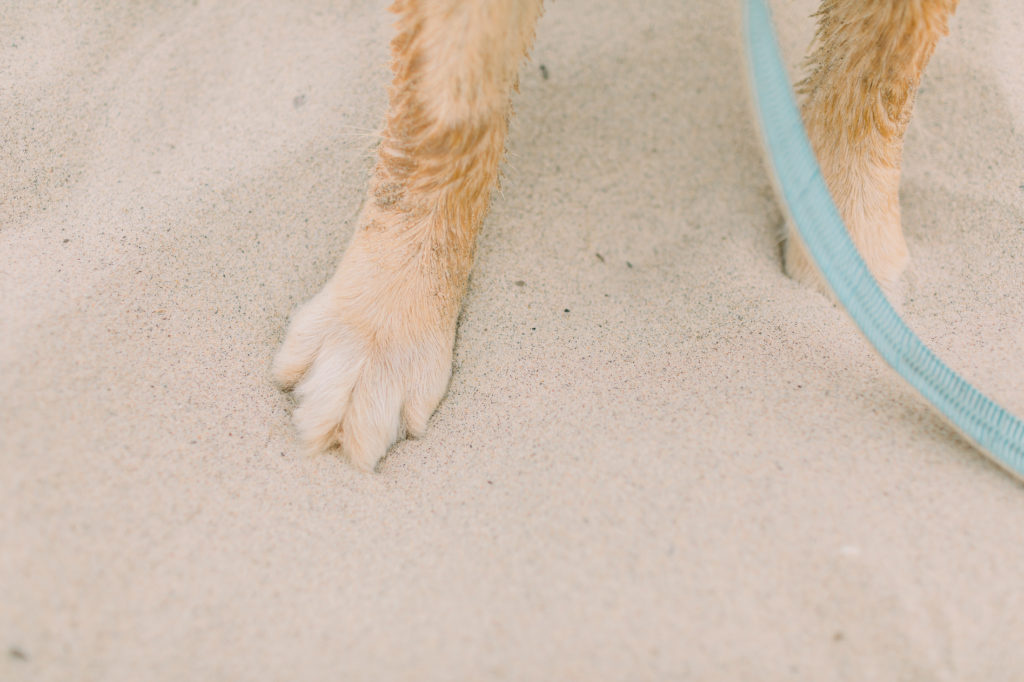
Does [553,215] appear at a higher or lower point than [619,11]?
lower

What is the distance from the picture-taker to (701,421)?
1.44m

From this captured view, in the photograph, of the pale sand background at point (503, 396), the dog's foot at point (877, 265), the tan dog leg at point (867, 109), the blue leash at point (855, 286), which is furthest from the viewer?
the dog's foot at point (877, 265)

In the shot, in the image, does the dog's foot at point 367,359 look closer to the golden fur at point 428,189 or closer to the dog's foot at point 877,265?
the golden fur at point 428,189

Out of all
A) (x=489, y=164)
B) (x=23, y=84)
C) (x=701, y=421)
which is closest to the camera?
(x=701, y=421)

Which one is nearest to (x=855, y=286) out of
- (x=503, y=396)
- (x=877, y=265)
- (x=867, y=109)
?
(x=877, y=265)

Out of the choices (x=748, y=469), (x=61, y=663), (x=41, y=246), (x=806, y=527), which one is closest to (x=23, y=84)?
(x=41, y=246)

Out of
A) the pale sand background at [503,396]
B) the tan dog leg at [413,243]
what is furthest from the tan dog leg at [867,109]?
the tan dog leg at [413,243]

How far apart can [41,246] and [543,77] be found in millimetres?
1470

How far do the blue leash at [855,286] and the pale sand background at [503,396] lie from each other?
7 centimetres

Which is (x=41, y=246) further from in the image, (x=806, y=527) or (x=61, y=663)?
(x=806, y=527)

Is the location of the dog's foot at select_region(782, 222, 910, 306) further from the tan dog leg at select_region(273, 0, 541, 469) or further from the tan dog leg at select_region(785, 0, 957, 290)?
the tan dog leg at select_region(273, 0, 541, 469)

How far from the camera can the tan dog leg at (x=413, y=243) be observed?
141 cm

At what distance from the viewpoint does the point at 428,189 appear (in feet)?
5.06

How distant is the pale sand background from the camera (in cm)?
112
